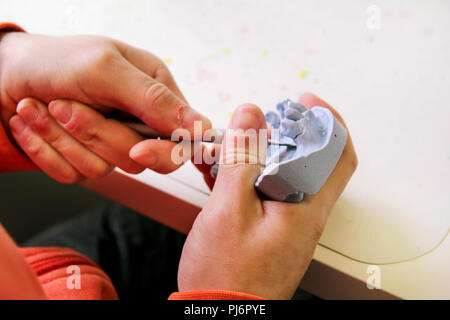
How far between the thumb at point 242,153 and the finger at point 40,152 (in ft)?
0.71

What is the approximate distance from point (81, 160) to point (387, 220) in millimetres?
321

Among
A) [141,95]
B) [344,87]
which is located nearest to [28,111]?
[141,95]

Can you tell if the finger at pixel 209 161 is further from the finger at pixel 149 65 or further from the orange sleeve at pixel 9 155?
the orange sleeve at pixel 9 155

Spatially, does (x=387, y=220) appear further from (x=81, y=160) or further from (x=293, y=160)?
(x=81, y=160)

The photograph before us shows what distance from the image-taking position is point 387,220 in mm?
349

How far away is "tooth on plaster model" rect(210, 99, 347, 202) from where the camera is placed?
0.31 m

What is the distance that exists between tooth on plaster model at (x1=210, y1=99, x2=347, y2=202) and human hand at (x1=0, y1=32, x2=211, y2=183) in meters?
0.08

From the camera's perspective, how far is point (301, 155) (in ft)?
1.03

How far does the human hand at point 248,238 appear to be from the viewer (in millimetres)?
300

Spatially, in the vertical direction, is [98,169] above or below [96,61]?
below

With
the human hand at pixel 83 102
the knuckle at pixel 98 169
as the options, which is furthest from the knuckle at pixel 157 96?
the knuckle at pixel 98 169

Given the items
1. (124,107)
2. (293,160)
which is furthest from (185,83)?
(293,160)

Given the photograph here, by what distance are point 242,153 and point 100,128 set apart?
0.17m

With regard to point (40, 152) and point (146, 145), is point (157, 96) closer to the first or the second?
point (146, 145)
